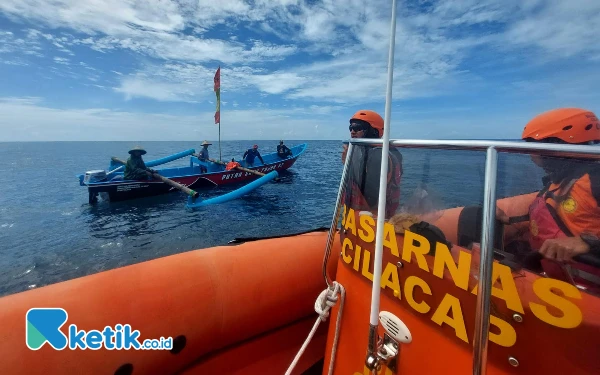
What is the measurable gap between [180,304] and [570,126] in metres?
3.27

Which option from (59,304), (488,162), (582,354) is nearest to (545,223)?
(488,162)

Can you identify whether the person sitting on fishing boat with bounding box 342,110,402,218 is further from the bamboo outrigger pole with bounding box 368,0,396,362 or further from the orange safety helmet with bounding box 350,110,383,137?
the orange safety helmet with bounding box 350,110,383,137

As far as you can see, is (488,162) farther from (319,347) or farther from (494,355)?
(319,347)

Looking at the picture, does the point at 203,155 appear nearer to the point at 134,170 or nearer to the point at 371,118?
the point at 134,170

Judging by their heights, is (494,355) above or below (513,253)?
below

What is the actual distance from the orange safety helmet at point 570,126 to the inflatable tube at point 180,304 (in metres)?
2.54

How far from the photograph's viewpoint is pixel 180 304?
2.64 m

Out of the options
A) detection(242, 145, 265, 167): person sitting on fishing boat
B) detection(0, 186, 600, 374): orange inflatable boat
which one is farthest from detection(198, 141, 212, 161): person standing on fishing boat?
detection(0, 186, 600, 374): orange inflatable boat

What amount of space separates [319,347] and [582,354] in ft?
9.93

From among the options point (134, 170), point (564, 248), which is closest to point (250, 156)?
point (134, 170)

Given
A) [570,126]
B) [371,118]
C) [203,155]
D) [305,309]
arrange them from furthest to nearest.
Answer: [203,155] → [371,118] → [305,309] → [570,126]

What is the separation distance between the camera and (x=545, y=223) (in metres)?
1.33

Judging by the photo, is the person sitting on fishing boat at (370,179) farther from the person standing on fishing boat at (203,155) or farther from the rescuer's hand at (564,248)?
the person standing on fishing boat at (203,155)

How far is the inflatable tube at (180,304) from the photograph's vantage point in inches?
85.7
